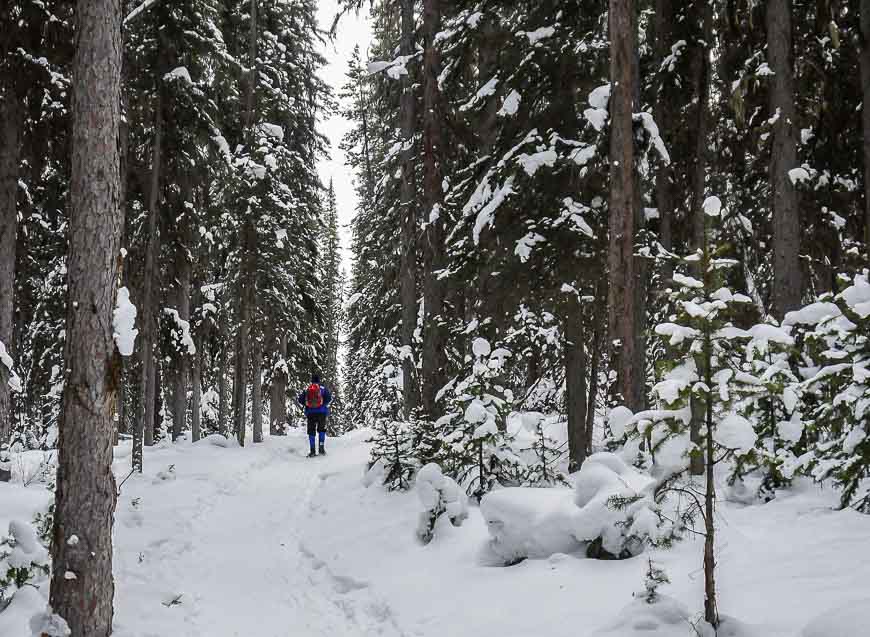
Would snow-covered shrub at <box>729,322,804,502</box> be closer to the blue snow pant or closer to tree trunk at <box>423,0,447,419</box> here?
tree trunk at <box>423,0,447,419</box>

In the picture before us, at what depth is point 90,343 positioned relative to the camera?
5348 mm

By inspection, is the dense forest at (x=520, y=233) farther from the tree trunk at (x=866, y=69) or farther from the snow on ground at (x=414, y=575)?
the snow on ground at (x=414, y=575)

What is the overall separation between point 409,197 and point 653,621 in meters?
11.9

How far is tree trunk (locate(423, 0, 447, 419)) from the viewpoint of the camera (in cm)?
1214

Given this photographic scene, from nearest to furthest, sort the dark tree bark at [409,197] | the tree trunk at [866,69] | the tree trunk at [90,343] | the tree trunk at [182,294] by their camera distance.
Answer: the tree trunk at [90,343] < the tree trunk at [866,69] < the dark tree bark at [409,197] < the tree trunk at [182,294]

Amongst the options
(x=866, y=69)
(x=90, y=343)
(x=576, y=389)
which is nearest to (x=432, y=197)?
(x=576, y=389)

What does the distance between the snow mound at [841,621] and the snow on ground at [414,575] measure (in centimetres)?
1

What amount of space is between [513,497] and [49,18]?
9.91 metres

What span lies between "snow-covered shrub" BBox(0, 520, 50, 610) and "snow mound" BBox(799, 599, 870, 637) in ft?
19.8

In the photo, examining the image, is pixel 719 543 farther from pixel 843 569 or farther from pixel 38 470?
pixel 38 470

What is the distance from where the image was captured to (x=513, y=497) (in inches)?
277

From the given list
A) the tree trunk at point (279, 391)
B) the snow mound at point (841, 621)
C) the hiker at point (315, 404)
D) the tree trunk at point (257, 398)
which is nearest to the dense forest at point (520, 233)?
the snow mound at point (841, 621)

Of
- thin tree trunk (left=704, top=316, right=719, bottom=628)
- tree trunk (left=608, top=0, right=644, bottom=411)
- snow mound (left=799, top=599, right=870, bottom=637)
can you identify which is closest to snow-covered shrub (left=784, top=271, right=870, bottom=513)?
thin tree trunk (left=704, top=316, right=719, bottom=628)

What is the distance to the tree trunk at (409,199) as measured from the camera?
1398cm
